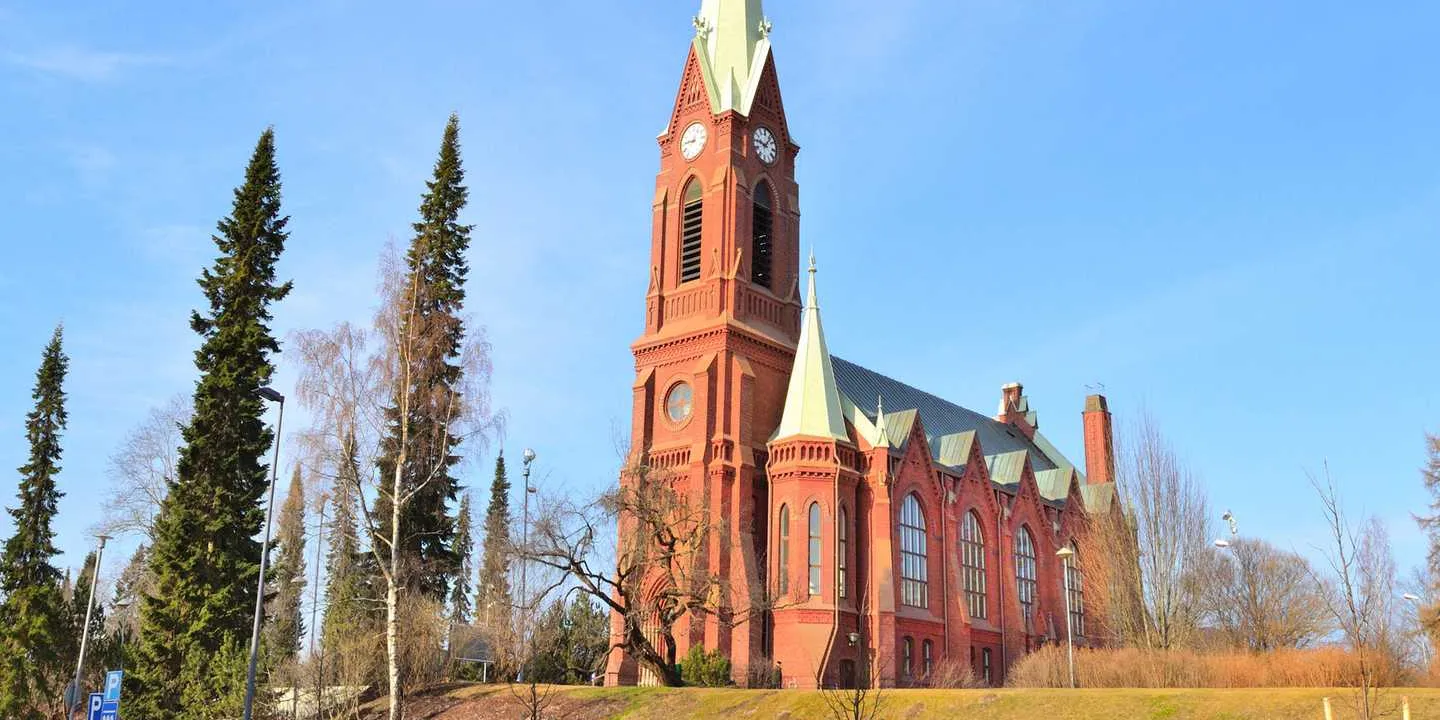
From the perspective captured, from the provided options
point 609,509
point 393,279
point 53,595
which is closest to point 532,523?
point 609,509

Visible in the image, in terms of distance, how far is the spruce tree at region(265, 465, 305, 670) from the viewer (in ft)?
186

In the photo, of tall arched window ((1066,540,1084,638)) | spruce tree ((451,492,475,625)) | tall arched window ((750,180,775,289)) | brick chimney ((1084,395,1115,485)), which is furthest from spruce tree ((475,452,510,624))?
brick chimney ((1084,395,1115,485))

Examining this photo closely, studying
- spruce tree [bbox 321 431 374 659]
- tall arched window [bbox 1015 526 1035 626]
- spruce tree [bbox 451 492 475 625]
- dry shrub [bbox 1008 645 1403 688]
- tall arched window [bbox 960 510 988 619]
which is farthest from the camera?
tall arched window [bbox 1015 526 1035 626]

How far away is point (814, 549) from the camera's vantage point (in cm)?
4938

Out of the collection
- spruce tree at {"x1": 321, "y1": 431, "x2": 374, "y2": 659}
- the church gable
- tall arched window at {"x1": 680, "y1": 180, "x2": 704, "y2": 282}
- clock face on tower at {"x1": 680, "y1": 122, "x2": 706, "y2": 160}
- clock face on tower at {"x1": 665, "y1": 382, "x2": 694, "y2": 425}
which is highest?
the church gable

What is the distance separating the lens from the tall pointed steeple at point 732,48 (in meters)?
58.2

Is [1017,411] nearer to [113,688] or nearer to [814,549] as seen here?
[814,549]

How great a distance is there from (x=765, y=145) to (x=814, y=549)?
2026cm

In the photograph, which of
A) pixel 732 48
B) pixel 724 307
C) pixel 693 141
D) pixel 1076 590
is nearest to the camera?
pixel 724 307

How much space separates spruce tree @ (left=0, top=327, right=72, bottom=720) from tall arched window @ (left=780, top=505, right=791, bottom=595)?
27.4 meters

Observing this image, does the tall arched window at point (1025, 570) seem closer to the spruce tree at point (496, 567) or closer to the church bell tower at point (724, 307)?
the church bell tower at point (724, 307)

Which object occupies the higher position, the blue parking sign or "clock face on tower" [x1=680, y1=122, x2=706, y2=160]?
"clock face on tower" [x1=680, y1=122, x2=706, y2=160]

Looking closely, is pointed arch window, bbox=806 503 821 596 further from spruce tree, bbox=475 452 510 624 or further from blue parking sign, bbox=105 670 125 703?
blue parking sign, bbox=105 670 125 703

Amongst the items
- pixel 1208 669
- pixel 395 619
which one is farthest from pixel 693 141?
pixel 1208 669
